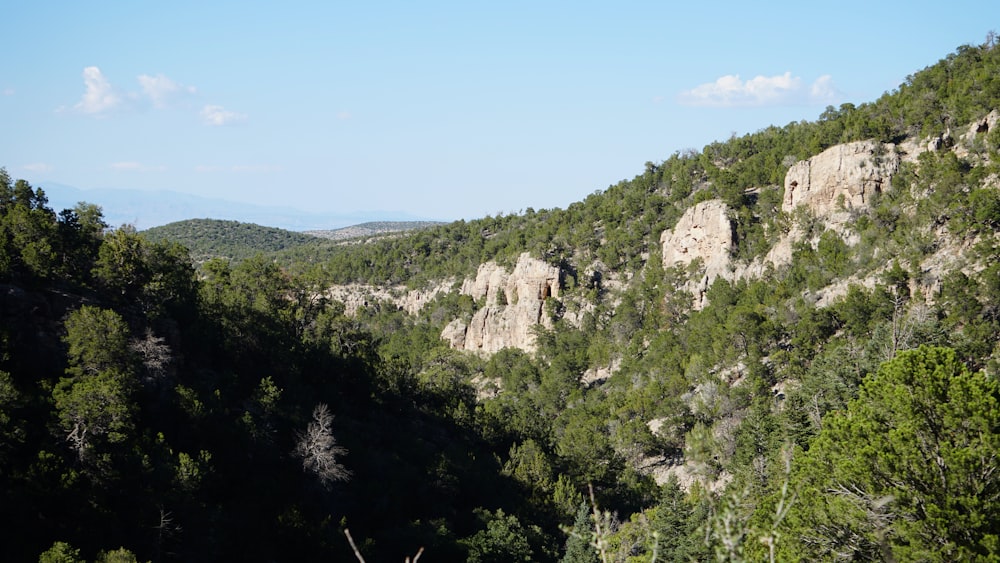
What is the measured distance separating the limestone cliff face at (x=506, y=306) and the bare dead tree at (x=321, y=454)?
46.2 meters

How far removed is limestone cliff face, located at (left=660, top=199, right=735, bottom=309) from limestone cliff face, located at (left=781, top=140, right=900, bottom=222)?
247 inches

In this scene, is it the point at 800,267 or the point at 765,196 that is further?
the point at 765,196

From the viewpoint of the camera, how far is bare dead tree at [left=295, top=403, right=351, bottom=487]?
30.0m

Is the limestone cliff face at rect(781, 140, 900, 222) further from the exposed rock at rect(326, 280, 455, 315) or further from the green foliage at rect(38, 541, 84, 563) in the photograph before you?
→ the green foliage at rect(38, 541, 84, 563)

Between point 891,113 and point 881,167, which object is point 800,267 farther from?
point 891,113

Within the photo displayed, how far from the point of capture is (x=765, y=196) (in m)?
61.0

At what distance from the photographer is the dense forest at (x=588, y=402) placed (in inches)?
564

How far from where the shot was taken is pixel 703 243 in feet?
209

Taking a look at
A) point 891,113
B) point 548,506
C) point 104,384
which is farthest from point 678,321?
point 104,384

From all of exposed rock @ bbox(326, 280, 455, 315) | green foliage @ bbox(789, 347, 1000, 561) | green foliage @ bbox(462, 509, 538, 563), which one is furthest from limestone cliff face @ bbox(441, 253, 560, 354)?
green foliage @ bbox(789, 347, 1000, 561)

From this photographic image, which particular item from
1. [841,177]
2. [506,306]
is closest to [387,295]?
[506,306]

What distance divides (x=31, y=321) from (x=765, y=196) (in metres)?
53.5

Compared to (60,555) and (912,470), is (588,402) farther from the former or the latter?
(912,470)

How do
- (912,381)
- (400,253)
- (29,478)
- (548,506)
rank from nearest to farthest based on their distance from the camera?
(912,381) < (29,478) < (548,506) < (400,253)
